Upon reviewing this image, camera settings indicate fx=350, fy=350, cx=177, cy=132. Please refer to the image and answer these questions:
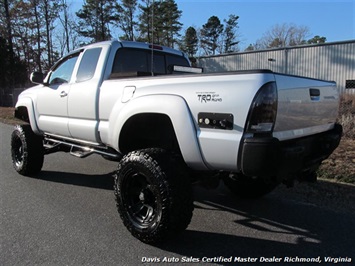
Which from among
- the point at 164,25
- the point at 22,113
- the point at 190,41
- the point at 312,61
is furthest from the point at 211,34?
the point at 22,113

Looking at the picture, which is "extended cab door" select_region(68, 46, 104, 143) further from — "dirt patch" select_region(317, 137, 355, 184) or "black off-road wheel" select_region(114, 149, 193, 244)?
"dirt patch" select_region(317, 137, 355, 184)

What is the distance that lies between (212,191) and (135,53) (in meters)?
2.28

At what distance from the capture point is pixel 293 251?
128 inches

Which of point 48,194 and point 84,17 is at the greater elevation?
point 84,17

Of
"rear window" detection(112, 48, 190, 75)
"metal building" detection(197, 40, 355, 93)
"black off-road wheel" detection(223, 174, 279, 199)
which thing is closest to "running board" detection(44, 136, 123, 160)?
"rear window" detection(112, 48, 190, 75)

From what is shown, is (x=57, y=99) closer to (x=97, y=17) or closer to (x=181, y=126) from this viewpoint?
(x=181, y=126)

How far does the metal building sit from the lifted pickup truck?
19.1m

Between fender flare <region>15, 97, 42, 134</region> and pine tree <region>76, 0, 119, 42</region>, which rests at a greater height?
pine tree <region>76, 0, 119, 42</region>

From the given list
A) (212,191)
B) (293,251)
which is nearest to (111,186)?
(212,191)

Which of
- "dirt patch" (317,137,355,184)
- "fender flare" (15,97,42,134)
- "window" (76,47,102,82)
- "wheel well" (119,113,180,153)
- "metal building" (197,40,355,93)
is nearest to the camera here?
"wheel well" (119,113,180,153)

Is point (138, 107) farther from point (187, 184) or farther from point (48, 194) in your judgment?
point (48, 194)

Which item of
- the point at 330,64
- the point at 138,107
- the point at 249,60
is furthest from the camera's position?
the point at 249,60

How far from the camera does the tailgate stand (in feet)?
9.46

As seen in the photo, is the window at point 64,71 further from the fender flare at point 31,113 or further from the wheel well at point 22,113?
the wheel well at point 22,113
